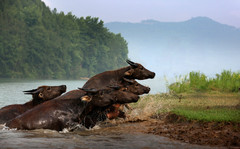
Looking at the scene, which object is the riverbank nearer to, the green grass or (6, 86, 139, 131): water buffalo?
the green grass

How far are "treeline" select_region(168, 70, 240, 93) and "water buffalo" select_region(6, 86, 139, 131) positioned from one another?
31.2 ft

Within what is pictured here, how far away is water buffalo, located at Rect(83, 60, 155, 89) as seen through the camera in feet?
35.9

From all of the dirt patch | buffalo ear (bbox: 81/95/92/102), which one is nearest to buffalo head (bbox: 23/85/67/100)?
buffalo ear (bbox: 81/95/92/102)

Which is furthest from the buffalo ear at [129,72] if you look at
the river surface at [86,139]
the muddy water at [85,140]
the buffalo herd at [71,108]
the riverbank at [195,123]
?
the muddy water at [85,140]

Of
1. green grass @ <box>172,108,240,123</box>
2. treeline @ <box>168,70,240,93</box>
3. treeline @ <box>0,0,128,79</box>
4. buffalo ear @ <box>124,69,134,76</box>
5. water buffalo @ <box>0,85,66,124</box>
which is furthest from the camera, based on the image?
treeline @ <box>0,0,128,79</box>

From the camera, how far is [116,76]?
1145cm

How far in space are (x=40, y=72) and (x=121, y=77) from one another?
75.9m

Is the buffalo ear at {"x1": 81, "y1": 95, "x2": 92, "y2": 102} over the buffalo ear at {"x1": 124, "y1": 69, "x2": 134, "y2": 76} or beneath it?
beneath

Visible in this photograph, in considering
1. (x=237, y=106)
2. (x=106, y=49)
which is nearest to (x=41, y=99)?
(x=237, y=106)

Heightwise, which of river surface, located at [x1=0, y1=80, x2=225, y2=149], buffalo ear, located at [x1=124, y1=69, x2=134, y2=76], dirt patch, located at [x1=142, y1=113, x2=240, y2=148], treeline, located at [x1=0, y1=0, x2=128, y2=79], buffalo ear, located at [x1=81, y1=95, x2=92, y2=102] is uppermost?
treeline, located at [x1=0, y1=0, x2=128, y2=79]

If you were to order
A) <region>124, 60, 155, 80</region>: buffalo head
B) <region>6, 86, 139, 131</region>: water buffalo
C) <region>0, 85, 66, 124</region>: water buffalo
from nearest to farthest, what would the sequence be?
<region>6, 86, 139, 131</region>: water buffalo, <region>0, 85, 66, 124</region>: water buffalo, <region>124, 60, 155, 80</region>: buffalo head

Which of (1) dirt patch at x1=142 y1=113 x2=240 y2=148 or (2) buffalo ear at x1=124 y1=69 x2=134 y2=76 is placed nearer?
(1) dirt patch at x1=142 y1=113 x2=240 y2=148

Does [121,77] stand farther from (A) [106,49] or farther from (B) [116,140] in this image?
(A) [106,49]

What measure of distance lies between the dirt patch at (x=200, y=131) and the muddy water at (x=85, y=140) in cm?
38
